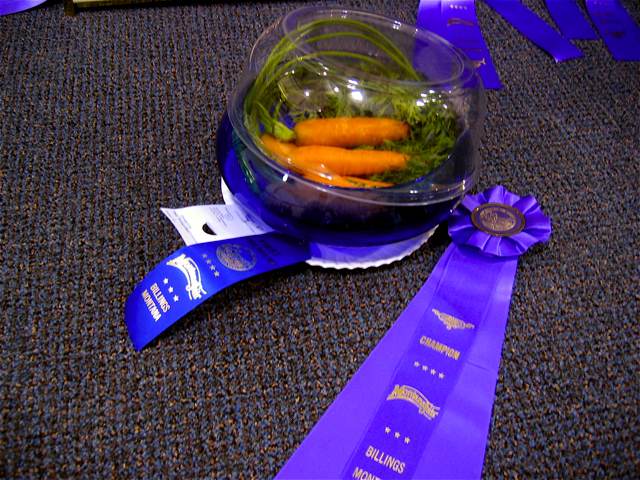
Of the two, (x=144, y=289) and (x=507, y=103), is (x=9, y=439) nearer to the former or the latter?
(x=144, y=289)

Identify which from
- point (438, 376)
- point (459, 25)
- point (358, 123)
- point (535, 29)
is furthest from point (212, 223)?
point (535, 29)

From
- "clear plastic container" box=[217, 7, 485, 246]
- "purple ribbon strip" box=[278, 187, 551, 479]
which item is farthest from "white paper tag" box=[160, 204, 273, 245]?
"purple ribbon strip" box=[278, 187, 551, 479]

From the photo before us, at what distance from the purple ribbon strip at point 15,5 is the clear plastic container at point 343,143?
59cm

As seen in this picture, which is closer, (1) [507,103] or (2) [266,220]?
(2) [266,220]

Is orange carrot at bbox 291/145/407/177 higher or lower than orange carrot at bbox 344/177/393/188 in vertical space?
higher

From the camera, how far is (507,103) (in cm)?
102

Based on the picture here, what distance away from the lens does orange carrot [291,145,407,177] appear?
0.70 m

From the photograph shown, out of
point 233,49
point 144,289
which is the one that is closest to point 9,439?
point 144,289

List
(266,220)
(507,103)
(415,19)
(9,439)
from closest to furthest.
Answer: (9,439), (266,220), (507,103), (415,19)

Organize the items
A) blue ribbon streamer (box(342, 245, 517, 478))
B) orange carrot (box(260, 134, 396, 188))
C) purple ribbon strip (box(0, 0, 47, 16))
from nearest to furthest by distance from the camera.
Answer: blue ribbon streamer (box(342, 245, 517, 478)), orange carrot (box(260, 134, 396, 188)), purple ribbon strip (box(0, 0, 47, 16))

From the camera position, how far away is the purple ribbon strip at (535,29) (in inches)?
44.9

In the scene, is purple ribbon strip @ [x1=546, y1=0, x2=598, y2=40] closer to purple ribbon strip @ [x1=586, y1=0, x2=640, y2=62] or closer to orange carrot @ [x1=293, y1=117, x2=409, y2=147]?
purple ribbon strip @ [x1=586, y1=0, x2=640, y2=62]

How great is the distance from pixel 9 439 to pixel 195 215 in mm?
A: 305

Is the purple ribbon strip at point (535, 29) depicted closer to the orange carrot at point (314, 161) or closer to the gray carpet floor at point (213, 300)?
the gray carpet floor at point (213, 300)
